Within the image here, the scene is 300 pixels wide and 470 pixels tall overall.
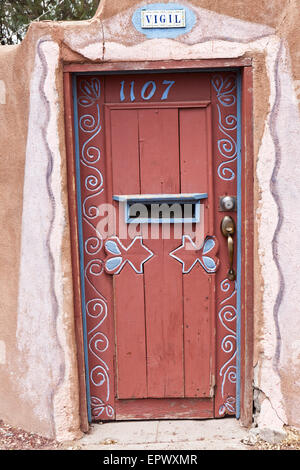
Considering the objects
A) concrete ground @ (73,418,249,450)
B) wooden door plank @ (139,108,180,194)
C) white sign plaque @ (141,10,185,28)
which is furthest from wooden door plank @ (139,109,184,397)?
white sign plaque @ (141,10,185,28)

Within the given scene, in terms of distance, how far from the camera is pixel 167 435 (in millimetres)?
2844

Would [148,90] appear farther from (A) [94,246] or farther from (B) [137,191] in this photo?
(A) [94,246]

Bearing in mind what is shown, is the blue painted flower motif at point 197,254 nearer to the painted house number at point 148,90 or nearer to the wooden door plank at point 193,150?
the wooden door plank at point 193,150

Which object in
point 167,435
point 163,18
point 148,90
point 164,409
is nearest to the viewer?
point 163,18

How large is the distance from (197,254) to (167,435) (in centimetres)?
105

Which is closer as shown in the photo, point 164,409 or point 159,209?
point 159,209

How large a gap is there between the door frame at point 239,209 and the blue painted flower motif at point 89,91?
0.08 meters

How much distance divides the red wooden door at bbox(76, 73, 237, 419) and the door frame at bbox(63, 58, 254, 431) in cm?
8

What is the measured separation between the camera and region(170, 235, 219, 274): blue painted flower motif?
2.85 meters

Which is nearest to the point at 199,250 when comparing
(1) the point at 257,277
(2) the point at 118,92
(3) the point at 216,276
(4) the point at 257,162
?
(3) the point at 216,276

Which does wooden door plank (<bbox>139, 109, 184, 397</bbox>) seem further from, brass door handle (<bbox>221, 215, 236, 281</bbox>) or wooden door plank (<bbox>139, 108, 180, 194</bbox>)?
brass door handle (<bbox>221, 215, 236, 281</bbox>)

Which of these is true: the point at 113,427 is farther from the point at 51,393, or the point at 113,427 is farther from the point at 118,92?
the point at 118,92

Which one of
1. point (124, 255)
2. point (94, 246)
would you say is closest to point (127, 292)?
point (124, 255)

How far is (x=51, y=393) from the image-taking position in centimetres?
281
